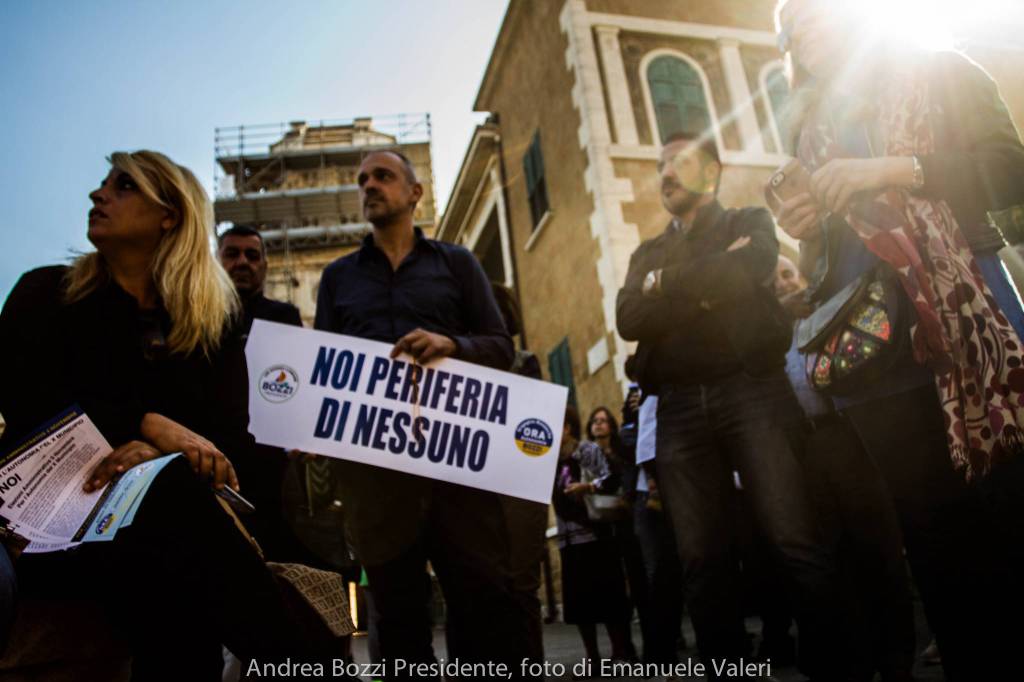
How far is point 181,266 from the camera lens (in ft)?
6.64

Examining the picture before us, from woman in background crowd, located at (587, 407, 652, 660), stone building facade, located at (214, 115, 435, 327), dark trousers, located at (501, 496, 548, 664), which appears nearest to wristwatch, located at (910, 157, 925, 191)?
dark trousers, located at (501, 496, 548, 664)

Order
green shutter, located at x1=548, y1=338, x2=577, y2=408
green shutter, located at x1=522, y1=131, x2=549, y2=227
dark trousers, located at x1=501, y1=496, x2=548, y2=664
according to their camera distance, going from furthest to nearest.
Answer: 1. green shutter, located at x1=522, y1=131, x2=549, y2=227
2. green shutter, located at x1=548, y1=338, x2=577, y2=408
3. dark trousers, located at x1=501, y1=496, x2=548, y2=664

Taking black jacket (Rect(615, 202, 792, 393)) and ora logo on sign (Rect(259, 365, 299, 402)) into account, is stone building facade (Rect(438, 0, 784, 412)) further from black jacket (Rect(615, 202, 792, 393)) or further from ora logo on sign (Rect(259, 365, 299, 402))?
ora logo on sign (Rect(259, 365, 299, 402))

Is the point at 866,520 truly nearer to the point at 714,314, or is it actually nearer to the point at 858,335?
the point at 714,314

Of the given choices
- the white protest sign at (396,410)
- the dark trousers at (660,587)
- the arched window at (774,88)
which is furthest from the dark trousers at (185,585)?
the arched window at (774,88)

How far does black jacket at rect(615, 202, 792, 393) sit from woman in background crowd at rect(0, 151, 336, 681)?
1.51m

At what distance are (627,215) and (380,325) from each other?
6826mm

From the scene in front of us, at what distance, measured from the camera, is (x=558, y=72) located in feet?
34.3

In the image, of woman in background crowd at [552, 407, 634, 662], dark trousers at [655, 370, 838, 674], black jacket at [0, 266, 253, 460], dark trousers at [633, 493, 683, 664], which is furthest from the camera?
woman in background crowd at [552, 407, 634, 662]

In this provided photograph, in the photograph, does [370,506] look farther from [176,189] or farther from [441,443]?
[176,189]

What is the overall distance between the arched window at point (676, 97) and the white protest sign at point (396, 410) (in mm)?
8045

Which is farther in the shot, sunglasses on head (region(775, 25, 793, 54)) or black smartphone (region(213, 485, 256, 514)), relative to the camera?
sunglasses on head (region(775, 25, 793, 54))

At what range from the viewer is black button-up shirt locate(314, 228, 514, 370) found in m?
2.58

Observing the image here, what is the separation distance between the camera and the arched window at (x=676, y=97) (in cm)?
976
